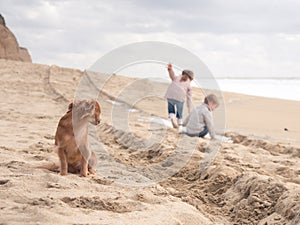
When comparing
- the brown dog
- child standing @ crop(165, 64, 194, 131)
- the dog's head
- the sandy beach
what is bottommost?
the sandy beach

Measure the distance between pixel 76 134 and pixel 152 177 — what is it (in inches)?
48.7

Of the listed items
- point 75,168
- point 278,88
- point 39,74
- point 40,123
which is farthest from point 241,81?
point 75,168

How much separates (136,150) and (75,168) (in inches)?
102

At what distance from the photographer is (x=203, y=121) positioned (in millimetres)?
8625

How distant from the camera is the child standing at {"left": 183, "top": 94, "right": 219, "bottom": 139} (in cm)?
851

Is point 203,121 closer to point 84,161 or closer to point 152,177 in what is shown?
point 152,177

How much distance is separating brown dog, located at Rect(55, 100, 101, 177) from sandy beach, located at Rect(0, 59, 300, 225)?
222 millimetres

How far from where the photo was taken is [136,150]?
7465 millimetres

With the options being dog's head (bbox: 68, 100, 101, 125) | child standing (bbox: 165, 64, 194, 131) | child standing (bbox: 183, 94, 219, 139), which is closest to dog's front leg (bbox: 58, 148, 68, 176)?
dog's head (bbox: 68, 100, 101, 125)

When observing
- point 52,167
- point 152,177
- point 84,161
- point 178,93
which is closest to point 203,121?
point 178,93

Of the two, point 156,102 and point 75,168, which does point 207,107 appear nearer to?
point 75,168

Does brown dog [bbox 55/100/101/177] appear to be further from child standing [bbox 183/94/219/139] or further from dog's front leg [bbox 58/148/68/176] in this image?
child standing [bbox 183/94/219/139]

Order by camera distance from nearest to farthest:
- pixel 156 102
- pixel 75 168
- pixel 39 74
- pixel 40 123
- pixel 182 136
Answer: pixel 75 168
pixel 182 136
pixel 40 123
pixel 156 102
pixel 39 74

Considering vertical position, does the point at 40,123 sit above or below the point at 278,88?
below
